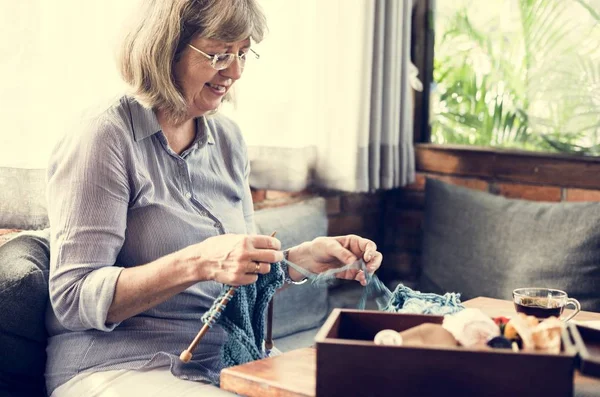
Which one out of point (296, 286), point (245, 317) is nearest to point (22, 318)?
point (245, 317)

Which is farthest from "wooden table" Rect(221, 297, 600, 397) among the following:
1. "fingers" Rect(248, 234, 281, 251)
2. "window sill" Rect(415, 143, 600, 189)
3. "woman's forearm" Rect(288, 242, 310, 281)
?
"window sill" Rect(415, 143, 600, 189)

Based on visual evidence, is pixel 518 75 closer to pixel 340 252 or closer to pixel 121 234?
pixel 340 252

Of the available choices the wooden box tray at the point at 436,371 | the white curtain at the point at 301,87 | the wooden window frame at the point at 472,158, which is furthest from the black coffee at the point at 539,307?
the wooden window frame at the point at 472,158

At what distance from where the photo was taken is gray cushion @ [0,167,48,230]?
1827mm

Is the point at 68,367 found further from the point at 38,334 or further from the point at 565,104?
the point at 565,104

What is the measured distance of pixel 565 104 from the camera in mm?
2836

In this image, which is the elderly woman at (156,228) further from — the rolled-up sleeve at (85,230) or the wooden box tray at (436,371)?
the wooden box tray at (436,371)

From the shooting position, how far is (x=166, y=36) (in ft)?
5.87

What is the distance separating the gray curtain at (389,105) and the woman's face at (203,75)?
101cm

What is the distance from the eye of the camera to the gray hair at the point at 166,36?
179 centimetres

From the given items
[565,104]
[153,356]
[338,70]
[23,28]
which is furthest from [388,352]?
[565,104]

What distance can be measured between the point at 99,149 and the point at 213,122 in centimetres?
44

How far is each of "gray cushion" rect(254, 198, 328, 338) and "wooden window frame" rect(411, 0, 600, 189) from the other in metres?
0.65

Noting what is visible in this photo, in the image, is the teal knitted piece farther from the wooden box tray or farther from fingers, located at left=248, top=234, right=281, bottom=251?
the wooden box tray
